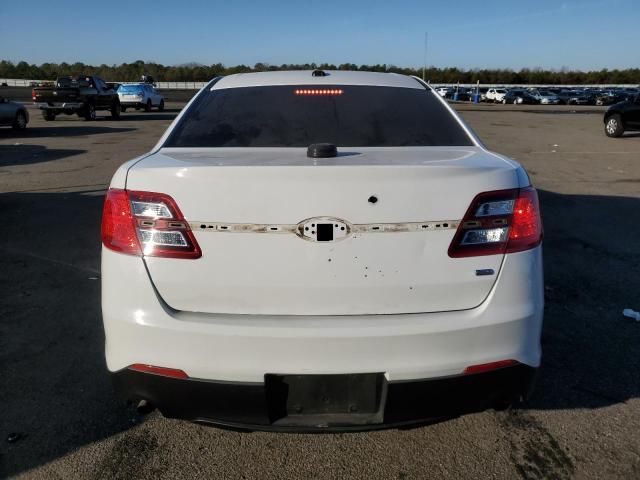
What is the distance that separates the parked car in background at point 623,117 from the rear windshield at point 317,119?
1710 centimetres

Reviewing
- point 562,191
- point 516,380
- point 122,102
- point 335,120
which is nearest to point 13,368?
point 335,120

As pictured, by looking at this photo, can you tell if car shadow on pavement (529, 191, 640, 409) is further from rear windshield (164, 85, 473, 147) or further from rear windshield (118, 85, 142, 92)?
rear windshield (118, 85, 142, 92)

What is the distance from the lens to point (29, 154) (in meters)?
12.9

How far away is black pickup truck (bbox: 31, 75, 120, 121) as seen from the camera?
2116 cm

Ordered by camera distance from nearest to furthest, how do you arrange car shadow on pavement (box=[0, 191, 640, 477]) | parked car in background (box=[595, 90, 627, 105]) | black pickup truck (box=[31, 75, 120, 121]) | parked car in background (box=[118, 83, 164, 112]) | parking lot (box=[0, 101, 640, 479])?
1. parking lot (box=[0, 101, 640, 479])
2. car shadow on pavement (box=[0, 191, 640, 477])
3. black pickup truck (box=[31, 75, 120, 121])
4. parked car in background (box=[118, 83, 164, 112])
5. parked car in background (box=[595, 90, 627, 105])

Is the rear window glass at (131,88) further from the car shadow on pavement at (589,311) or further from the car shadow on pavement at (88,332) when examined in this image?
the car shadow on pavement at (589,311)

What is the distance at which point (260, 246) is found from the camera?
1.96 m

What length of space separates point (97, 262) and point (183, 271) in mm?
3592

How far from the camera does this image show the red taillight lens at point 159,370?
6.66ft

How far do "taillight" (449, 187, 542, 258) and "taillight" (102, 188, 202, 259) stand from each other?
1012mm

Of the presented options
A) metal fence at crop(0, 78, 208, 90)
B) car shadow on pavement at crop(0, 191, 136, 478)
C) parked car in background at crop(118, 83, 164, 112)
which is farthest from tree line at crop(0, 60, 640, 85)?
car shadow on pavement at crop(0, 191, 136, 478)

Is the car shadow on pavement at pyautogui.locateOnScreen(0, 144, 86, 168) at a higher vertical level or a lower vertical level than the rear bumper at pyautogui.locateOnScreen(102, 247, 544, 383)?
lower

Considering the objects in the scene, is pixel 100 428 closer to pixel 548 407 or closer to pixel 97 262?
pixel 548 407

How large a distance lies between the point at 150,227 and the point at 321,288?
0.69 metres
